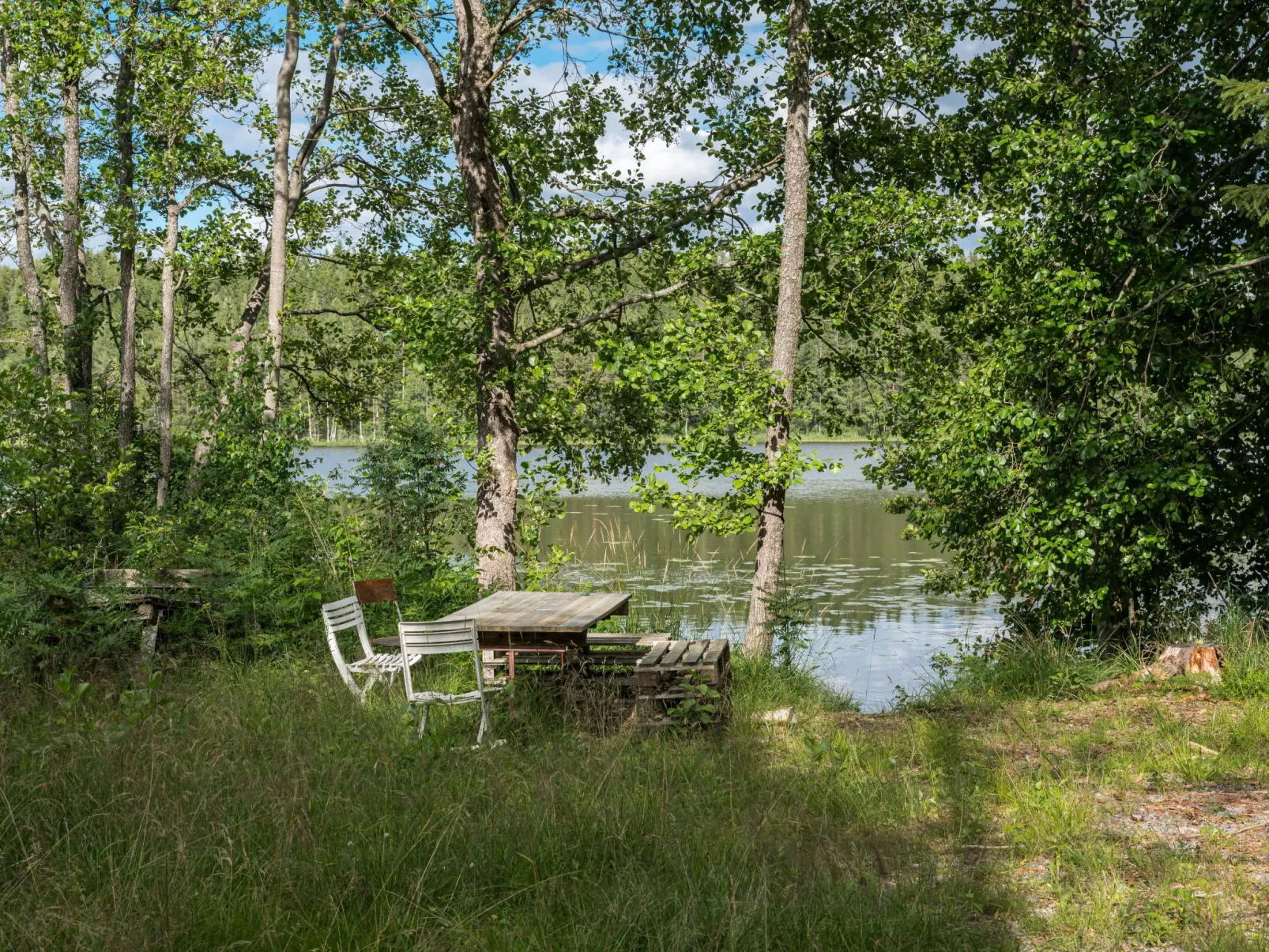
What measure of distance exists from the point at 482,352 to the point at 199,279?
5.18 meters

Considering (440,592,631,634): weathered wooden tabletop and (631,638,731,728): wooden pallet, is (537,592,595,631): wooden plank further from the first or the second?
(631,638,731,728): wooden pallet

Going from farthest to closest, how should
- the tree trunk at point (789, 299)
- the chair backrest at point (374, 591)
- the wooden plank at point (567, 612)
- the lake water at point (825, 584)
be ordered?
the lake water at point (825, 584) → the tree trunk at point (789, 299) → the chair backrest at point (374, 591) → the wooden plank at point (567, 612)

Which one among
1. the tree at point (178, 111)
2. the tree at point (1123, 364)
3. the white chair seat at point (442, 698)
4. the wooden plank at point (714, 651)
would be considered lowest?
the white chair seat at point (442, 698)

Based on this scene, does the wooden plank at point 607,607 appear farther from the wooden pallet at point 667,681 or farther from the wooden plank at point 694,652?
the wooden plank at point 694,652

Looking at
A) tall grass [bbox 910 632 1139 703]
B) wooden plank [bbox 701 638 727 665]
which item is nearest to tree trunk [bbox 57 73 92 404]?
wooden plank [bbox 701 638 727 665]

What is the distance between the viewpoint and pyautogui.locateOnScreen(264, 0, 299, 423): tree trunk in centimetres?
1223

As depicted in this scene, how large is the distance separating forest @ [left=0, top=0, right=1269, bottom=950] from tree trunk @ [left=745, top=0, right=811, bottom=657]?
49mm

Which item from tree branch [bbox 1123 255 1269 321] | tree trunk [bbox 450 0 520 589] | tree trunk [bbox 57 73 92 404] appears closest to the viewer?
tree branch [bbox 1123 255 1269 321]

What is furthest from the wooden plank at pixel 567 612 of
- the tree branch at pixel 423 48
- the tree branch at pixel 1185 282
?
the tree branch at pixel 423 48

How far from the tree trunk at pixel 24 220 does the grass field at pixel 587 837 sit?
370 inches

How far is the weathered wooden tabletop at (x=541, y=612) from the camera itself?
6074 millimetres

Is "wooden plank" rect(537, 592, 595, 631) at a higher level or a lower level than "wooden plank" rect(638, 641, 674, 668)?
higher

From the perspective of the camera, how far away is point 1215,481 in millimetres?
9164

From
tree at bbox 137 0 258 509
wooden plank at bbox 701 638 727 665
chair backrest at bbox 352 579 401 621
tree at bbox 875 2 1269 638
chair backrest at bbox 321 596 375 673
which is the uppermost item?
tree at bbox 137 0 258 509
